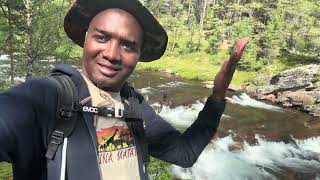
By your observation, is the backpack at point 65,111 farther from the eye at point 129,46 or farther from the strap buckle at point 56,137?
the eye at point 129,46

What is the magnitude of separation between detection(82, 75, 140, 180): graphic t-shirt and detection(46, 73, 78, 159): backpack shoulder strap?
0.19 metres

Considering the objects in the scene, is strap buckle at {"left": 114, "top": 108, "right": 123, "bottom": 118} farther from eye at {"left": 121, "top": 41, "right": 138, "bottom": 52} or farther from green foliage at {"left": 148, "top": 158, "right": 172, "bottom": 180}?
green foliage at {"left": 148, "top": 158, "right": 172, "bottom": 180}

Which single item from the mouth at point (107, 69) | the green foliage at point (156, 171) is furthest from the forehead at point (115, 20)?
the green foliage at point (156, 171)

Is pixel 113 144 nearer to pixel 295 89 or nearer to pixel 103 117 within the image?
pixel 103 117

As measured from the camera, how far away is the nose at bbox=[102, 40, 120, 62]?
2148 mm

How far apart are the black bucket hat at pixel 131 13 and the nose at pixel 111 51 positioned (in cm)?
23

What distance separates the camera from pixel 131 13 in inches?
88.9

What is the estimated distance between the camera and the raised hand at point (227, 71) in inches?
104

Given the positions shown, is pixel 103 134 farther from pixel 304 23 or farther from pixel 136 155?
pixel 304 23

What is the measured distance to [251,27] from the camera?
151ft

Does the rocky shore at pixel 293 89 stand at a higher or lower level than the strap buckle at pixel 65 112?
lower

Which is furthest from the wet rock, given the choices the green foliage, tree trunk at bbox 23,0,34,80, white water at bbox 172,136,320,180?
tree trunk at bbox 23,0,34,80

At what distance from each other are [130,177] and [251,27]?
45.9 metres

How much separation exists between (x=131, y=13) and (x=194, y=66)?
129ft
